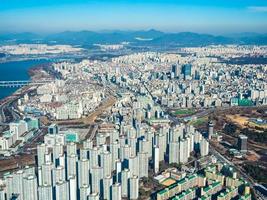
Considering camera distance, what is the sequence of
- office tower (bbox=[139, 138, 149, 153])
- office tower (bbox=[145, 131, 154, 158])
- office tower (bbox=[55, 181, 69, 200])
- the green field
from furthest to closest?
1. the green field
2. office tower (bbox=[145, 131, 154, 158])
3. office tower (bbox=[139, 138, 149, 153])
4. office tower (bbox=[55, 181, 69, 200])

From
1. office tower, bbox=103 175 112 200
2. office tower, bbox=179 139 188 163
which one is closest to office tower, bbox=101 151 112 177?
office tower, bbox=103 175 112 200

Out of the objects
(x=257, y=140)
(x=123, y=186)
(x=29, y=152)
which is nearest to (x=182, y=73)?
(x=257, y=140)

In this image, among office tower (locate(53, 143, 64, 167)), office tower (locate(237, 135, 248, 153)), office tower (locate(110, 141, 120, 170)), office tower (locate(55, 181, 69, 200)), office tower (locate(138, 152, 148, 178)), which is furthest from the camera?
office tower (locate(237, 135, 248, 153))

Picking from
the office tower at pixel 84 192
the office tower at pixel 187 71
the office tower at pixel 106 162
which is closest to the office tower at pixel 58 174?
the office tower at pixel 84 192

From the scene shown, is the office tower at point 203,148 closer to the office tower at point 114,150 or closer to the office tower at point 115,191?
the office tower at point 114,150

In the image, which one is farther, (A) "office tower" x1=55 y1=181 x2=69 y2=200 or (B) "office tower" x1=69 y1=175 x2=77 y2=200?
(B) "office tower" x1=69 y1=175 x2=77 y2=200

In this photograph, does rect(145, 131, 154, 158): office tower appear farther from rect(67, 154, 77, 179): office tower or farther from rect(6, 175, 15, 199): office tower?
rect(6, 175, 15, 199): office tower

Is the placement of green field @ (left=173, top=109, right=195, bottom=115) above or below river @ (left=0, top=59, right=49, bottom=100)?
below

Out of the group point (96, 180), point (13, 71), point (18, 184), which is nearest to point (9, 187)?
point (18, 184)
